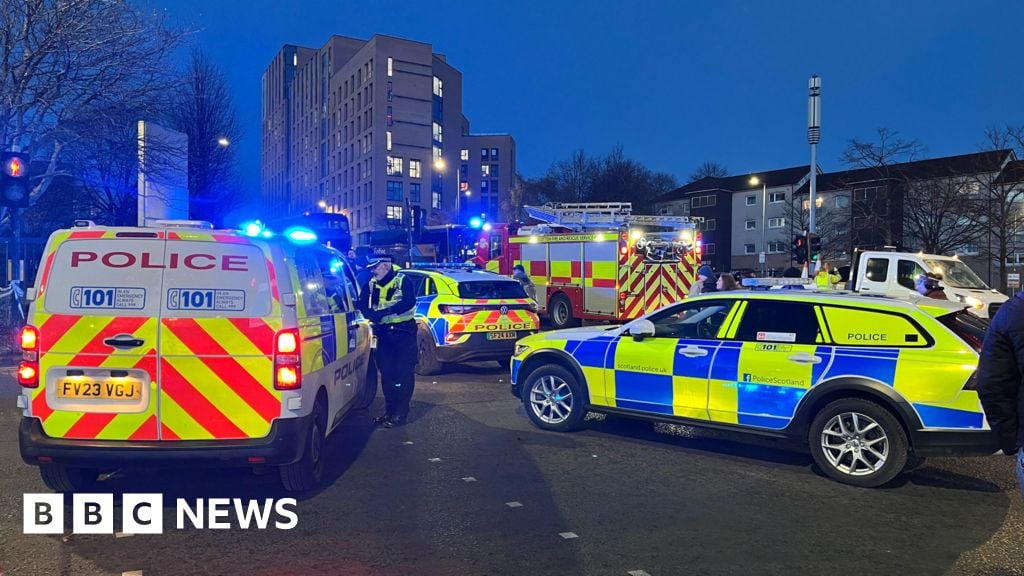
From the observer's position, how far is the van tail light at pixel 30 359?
4383mm

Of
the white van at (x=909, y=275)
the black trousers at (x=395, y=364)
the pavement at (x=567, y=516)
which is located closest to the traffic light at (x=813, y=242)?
the white van at (x=909, y=275)

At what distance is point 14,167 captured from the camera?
10.9 metres

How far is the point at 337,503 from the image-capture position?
4863 mm

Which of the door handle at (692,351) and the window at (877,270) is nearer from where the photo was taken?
the door handle at (692,351)

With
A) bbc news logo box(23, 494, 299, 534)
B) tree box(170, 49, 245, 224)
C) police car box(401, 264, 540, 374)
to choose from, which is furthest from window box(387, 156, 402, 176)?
bbc news logo box(23, 494, 299, 534)

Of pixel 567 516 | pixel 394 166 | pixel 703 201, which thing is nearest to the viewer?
pixel 567 516

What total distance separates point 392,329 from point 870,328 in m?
4.28

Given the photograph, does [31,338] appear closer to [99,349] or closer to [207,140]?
[99,349]

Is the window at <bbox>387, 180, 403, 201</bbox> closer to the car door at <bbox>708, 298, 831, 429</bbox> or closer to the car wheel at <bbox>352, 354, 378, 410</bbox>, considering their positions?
the car wheel at <bbox>352, 354, 378, 410</bbox>

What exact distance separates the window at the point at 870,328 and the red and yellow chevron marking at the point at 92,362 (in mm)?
4839

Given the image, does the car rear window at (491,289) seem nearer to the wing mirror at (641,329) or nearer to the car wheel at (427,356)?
the car wheel at (427,356)

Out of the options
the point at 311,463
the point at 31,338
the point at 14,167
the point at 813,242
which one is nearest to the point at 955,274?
the point at 813,242

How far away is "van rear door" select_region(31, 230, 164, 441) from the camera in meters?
4.34

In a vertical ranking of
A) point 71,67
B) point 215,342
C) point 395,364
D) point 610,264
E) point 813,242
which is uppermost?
point 71,67
